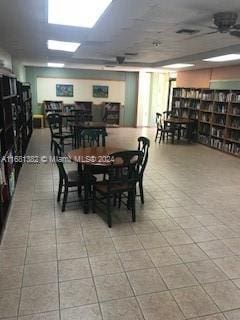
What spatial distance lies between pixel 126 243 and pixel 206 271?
899 mm

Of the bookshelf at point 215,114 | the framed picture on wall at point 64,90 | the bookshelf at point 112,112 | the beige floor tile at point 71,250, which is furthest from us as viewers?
the bookshelf at point 112,112

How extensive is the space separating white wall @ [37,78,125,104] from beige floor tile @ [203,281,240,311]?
10238mm

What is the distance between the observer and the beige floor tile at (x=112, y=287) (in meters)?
2.29

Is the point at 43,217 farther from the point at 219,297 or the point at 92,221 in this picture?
the point at 219,297

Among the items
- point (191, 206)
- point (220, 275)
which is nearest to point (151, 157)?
point (191, 206)

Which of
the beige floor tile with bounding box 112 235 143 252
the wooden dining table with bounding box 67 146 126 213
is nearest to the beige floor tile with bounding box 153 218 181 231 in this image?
the beige floor tile with bounding box 112 235 143 252

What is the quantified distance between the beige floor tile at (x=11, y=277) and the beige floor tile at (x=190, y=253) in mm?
1622

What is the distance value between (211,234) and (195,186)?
173 centimetres

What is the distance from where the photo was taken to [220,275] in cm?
261

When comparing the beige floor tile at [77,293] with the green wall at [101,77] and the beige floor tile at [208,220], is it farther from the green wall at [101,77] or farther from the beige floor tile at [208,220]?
the green wall at [101,77]

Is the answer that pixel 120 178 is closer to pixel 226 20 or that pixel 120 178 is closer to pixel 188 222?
pixel 188 222

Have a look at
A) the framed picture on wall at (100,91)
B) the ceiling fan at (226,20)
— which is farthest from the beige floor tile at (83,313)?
the framed picture on wall at (100,91)

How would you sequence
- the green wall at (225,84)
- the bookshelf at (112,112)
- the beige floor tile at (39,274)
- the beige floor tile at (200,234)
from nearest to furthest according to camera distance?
the beige floor tile at (39,274) → the beige floor tile at (200,234) → the green wall at (225,84) → the bookshelf at (112,112)

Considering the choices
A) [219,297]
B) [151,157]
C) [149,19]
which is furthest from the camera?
[151,157]
